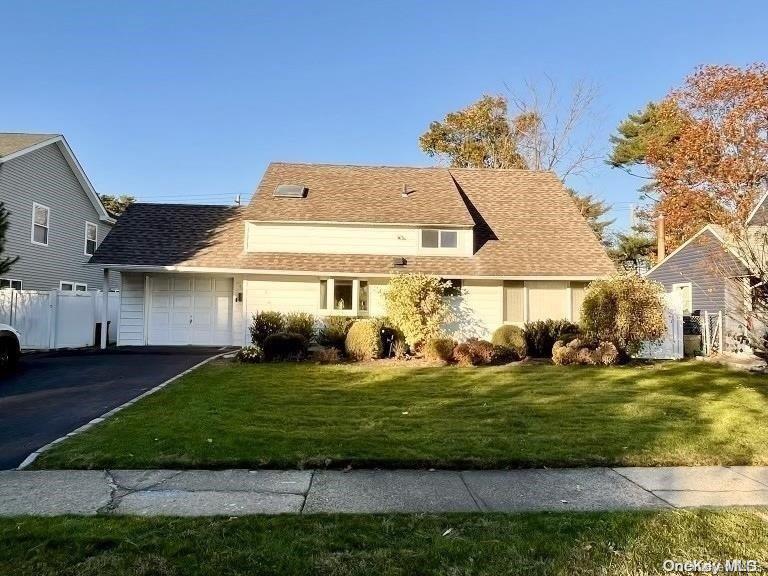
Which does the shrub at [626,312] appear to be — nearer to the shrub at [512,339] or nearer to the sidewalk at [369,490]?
the shrub at [512,339]

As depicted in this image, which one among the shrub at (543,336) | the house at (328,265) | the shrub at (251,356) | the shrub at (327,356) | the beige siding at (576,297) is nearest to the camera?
the shrub at (251,356)

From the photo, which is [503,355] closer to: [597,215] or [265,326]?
[265,326]

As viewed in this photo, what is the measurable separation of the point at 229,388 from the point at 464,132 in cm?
2949

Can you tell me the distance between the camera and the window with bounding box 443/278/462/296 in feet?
59.1

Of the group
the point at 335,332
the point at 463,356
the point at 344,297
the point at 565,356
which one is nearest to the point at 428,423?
the point at 463,356

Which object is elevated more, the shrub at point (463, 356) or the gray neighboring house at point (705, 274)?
the gray neighboring house at point (705, 274)

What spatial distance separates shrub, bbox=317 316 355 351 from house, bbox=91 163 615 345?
110 cm

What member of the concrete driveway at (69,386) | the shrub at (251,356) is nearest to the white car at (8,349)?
the concrete driveway at (69,386)

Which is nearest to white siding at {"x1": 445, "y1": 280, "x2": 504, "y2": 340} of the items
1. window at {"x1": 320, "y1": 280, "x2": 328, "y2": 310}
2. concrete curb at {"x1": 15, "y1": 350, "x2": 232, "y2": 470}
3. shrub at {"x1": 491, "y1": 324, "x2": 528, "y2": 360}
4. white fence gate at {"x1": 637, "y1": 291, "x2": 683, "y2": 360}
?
shrub at {"x1": 491, "y1": 324, "x2": 528, "y2": 360}

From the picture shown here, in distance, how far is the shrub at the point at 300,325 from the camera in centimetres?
1582

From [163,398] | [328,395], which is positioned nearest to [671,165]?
[328,395]

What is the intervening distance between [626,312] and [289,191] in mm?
12010

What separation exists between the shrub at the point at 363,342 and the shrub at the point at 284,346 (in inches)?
52.6

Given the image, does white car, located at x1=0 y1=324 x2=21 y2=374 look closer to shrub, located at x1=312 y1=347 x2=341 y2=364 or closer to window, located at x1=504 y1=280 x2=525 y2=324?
shrub, located at x1=312 y1=347 x2=341 y2=364
